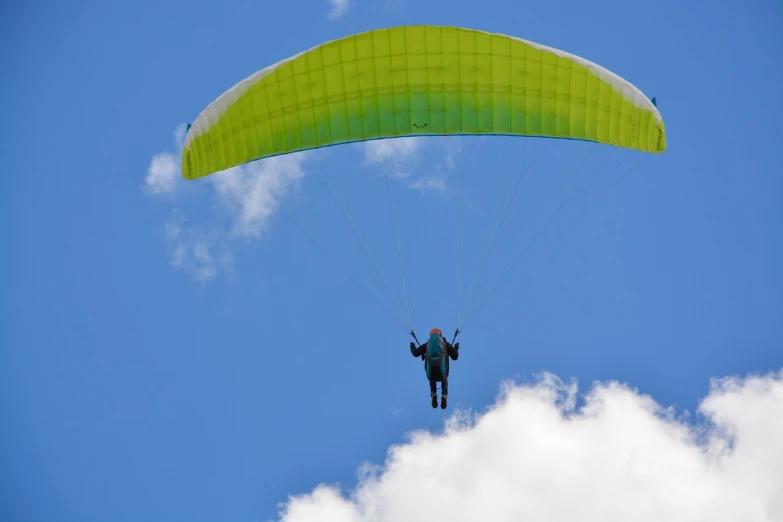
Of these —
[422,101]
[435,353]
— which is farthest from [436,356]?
[422,101]

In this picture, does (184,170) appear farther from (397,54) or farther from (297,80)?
(397,54)

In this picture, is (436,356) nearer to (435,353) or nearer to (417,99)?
(435,353)

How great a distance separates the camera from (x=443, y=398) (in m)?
20.1

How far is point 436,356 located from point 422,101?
4.98m

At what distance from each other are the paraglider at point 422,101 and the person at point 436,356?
2 centimetres

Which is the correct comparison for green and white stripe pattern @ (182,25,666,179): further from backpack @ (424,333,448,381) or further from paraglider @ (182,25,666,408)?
backpack @ (424,333,448,381)

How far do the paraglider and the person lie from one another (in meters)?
0.02

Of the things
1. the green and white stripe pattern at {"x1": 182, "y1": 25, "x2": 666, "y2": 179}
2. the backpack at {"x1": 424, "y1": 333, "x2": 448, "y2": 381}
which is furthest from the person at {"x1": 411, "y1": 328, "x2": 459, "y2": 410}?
the green and white stripe pattern at {"x1": 182, "y1": 25, "x2": 666, "y2": 179}

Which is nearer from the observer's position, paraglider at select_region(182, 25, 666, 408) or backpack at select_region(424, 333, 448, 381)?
backpack at select_region(424, 333, 448, 381)

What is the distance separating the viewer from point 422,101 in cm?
2030

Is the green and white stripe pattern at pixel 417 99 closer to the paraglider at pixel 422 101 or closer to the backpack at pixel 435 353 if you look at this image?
the paraglider at pixel 422 101

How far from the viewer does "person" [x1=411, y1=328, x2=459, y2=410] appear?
64.1 feet

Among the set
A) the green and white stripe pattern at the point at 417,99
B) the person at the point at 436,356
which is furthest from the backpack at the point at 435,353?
the green and white stripe pattern at the point at 417,99

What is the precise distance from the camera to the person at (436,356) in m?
19.5
